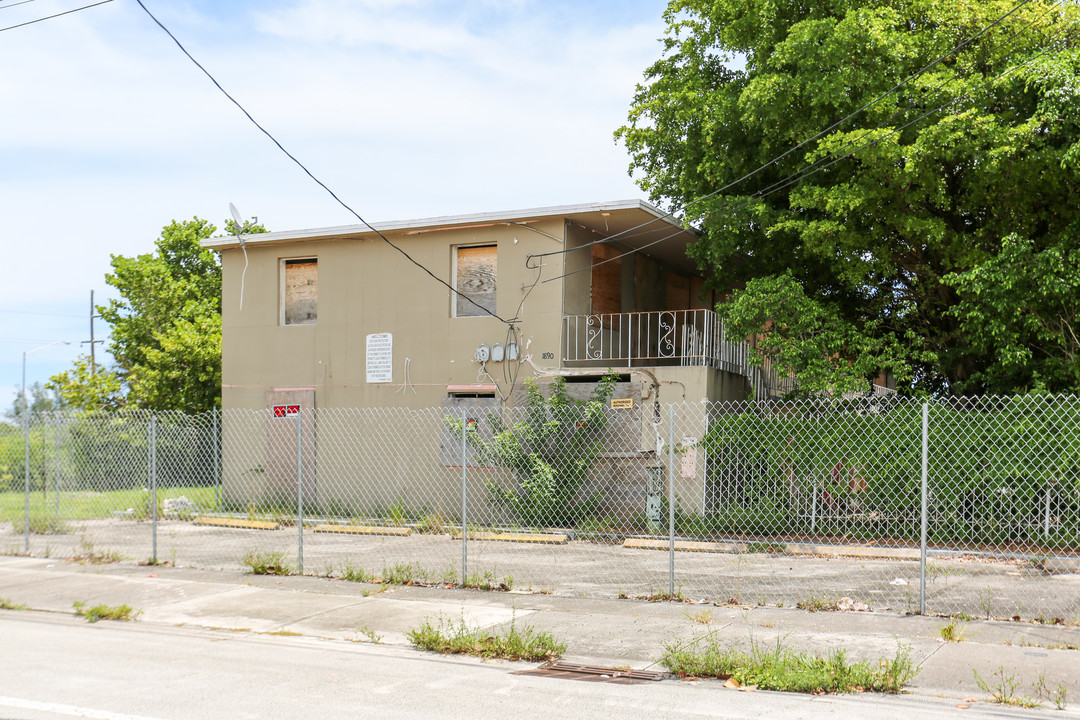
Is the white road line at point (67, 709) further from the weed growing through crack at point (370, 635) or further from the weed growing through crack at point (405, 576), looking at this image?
the weed growing through crack at point (405, 576)

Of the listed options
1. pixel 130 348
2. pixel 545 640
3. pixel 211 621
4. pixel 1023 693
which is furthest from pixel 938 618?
pixel 130 348

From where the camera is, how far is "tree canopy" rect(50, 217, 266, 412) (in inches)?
1068

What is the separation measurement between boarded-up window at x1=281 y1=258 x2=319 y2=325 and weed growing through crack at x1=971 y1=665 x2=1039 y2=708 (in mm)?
16135

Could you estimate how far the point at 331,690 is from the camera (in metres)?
6.42

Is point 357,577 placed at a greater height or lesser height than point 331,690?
lesser

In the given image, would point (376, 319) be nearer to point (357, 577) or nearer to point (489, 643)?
point (357, 577)

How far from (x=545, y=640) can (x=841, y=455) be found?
8281 millimetres

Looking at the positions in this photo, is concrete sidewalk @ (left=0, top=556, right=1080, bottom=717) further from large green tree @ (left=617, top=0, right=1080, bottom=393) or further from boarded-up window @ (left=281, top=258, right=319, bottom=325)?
boarded-up window @ (left=281, top=258, right=319, bottom=325)

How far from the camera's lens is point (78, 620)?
9.25 m

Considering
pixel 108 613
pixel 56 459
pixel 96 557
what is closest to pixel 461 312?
pixel 56 459

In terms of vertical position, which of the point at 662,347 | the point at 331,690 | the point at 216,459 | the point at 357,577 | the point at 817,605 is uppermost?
the point at 662,347

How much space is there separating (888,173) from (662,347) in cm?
613

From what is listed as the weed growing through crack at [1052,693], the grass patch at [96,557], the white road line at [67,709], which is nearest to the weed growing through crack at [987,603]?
the weed growing through crack at [1052,693]

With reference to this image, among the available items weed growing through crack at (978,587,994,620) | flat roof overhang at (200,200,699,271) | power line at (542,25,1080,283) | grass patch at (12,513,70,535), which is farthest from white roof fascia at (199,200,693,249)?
weed growing through crack at (978,587,994,620)
